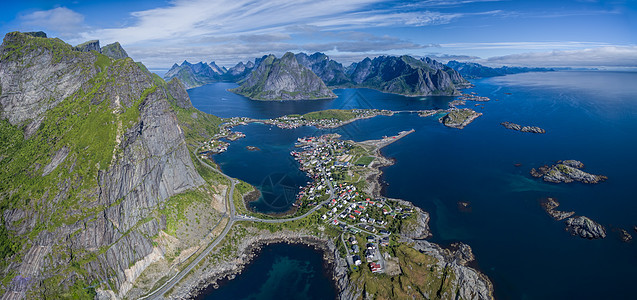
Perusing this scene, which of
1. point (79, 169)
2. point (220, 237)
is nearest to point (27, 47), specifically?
point (79, 169)

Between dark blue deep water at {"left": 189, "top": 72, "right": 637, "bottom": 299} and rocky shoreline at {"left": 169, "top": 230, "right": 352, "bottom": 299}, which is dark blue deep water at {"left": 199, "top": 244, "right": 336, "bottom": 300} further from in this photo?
dark blue deep water at {"left": 189, "top": 72, "right": 637, "bottom": 299}

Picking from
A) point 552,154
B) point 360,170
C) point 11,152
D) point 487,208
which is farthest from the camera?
point 552,154

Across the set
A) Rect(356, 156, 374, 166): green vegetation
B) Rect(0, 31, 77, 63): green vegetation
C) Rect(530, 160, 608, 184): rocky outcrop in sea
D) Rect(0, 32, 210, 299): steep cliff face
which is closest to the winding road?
Rect(0, 32, 210, 299): steep cliff face

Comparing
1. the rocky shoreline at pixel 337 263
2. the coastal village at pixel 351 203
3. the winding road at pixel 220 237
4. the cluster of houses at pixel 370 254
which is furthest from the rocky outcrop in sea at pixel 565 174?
the winding road at pixel 220 237

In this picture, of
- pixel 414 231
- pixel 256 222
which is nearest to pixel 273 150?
pixel 256 222

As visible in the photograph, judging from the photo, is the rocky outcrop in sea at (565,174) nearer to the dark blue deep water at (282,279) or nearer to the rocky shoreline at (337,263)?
the rocky shoreline at (337,263)

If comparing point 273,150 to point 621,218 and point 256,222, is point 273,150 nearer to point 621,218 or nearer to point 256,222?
point 256,222

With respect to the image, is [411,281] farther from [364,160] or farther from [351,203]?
[364,160]
